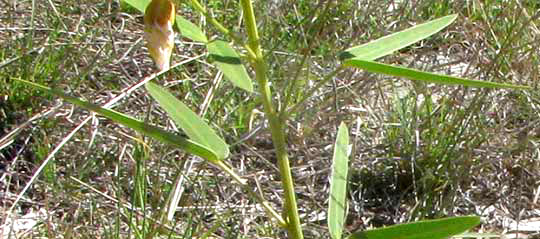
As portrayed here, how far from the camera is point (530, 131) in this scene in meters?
1.98

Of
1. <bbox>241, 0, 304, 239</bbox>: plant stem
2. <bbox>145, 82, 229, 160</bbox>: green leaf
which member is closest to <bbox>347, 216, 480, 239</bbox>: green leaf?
<bbox>241, 0, 304, 239</bbox>: plant stem

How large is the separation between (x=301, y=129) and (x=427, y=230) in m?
0.95

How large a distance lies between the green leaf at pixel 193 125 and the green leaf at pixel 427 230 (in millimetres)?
182

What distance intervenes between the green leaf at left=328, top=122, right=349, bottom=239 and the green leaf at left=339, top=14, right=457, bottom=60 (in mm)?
223

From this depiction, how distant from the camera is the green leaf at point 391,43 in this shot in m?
1.02

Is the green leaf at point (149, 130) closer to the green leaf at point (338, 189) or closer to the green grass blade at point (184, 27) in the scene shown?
the green grass blade at point (184, 27)

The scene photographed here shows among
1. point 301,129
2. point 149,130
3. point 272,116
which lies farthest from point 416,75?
point 301,129

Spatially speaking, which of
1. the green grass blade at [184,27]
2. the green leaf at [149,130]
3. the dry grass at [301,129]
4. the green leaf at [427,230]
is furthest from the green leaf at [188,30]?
the dry grass at [301,129]

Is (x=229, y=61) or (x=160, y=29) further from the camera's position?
(x=229, y=61)

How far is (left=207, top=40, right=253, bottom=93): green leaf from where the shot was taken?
3.43 feet

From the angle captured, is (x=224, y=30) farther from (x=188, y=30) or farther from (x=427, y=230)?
(x=427, y=230)

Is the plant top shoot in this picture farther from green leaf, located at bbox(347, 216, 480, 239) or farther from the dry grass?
the dry grass

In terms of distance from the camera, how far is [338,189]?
4.06ft

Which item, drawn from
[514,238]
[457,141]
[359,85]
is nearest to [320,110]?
[359,85]
